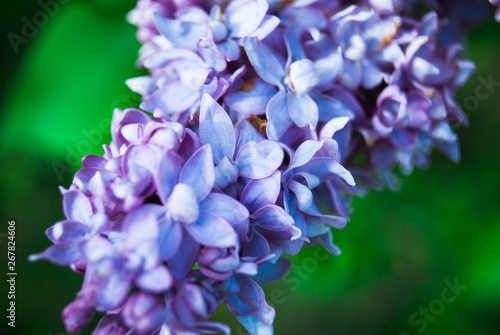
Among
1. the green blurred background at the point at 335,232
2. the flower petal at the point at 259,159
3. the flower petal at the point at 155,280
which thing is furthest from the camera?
the green blurred background at the point at 335,232

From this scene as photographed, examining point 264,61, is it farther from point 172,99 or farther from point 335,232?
point 335,232

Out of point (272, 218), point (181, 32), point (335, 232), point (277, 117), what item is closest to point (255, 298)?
point (272, 218)

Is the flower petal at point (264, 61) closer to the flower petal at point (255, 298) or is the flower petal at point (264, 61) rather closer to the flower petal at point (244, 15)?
the flower petal at point (244, 15)

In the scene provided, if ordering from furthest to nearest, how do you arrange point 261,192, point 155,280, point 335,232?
point 335,232
point 261,192
point 155,280

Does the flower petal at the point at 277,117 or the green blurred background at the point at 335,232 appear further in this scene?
the green blurred background at the point at 335,232

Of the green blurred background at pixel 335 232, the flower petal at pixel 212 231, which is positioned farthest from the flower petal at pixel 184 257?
the green blurred background at pixel 335 232

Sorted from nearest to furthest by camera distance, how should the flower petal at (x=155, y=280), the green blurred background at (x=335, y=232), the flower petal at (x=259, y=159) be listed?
the flower petal at (x=155, y=280) < the flower petal at (x=259, y=159) < the green blurred background at (x=335, y=232)

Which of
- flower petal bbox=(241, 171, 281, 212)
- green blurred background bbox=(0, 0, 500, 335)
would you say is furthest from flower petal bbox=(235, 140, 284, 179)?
green blurred background bbox=(0, 0, 500, 335)

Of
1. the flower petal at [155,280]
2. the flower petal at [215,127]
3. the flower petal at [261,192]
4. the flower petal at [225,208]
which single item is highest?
the flower petal at [155,280]

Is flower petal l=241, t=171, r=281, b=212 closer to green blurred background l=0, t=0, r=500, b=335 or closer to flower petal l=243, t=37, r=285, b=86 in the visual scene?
flower petal l=243, t=37, r=285, b=86
